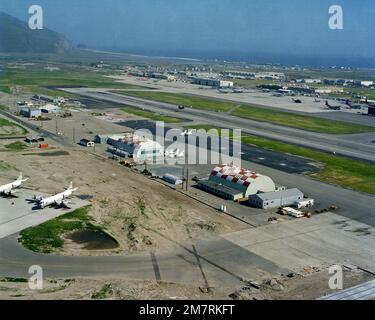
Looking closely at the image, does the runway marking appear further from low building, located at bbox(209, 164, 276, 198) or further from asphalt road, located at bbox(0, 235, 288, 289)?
low building, located at bbox(209, 164, 276, 198)

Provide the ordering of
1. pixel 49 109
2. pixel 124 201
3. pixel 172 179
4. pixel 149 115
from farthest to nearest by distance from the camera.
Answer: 1. pixel 49 109
2. pixel 149 115
3. pixel 172 179
4. pixel 124 201

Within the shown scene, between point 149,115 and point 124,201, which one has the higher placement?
point 149,115

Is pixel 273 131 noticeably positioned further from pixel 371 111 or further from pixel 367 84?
pixel 367 84

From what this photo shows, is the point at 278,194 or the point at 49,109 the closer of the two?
the point at 278,194

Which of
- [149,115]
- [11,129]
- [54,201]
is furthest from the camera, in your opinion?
[149,115]

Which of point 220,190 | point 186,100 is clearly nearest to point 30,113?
point 186,100

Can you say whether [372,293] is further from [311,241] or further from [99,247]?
[99,247]

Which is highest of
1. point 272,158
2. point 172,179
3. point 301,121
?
point 301,121
